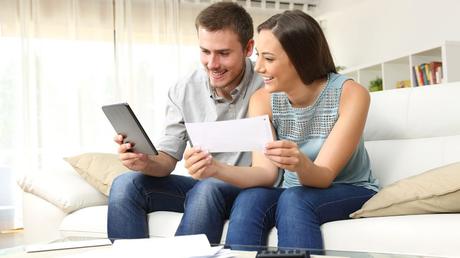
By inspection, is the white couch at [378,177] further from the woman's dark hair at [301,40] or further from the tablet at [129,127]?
the woman's dark hair at [301,40]

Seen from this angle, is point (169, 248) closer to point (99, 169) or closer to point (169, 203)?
point (169, 203)

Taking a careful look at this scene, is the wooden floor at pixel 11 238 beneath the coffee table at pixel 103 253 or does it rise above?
beneath

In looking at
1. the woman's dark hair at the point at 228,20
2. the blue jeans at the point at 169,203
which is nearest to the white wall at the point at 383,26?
the woman's dark hair at the point at 228,20

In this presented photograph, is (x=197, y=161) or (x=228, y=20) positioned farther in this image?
(x=228, y=20)

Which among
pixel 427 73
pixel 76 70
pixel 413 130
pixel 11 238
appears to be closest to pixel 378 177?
pixel 413 130

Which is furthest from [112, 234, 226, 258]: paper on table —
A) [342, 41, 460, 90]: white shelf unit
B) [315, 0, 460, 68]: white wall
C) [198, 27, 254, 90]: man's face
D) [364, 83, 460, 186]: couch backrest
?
[315, 0, 460, 68]: white wall

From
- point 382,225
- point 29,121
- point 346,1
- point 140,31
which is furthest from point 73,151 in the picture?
point 382,225

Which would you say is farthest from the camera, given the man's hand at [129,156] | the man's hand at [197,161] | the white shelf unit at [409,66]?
the white shelf unit at [409,66]

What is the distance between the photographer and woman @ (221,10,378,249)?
A: 1323 mm

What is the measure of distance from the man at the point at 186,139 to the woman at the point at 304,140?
4.6 inches

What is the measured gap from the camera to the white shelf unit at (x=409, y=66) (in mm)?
3236

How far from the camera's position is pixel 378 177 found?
189 cm

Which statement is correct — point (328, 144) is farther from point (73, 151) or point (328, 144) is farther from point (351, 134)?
point (73, 151)

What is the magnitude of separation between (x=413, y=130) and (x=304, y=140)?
1.63 feet
